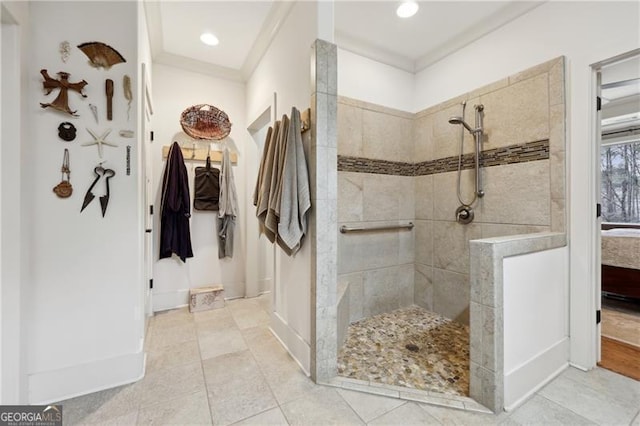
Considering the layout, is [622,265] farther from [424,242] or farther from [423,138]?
[423,138]

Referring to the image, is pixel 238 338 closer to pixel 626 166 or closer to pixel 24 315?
pixel 24 315

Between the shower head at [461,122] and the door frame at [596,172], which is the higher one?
the shower head at [461,122]

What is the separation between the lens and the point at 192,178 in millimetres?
2939

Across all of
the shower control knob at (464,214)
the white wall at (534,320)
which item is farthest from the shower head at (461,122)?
the white wall at (534,320)

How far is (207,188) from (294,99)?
1573mm

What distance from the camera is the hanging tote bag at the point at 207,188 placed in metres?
2.93

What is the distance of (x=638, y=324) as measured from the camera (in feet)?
7.94

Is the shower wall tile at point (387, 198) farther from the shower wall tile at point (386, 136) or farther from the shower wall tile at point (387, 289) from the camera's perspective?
the shower wall tile at point (387, 289)

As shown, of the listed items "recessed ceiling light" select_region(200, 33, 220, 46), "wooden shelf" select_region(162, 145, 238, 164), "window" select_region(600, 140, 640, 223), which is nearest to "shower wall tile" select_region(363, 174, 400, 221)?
"wooden shelf" select_region(162, 145, 238, 164)

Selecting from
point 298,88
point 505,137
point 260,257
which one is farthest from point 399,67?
point 260,257

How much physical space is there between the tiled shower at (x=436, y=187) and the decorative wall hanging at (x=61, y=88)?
186 cm

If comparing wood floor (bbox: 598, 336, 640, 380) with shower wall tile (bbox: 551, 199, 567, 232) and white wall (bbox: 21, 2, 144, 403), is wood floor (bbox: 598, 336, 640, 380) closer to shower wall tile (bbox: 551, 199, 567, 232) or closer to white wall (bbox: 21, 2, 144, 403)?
shower wall tile (bbox: 551, 199, 567, 232)

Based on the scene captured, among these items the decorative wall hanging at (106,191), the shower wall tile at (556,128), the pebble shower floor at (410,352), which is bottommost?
the pebble shower floor at (410,352)

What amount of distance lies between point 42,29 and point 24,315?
152 centimetres
